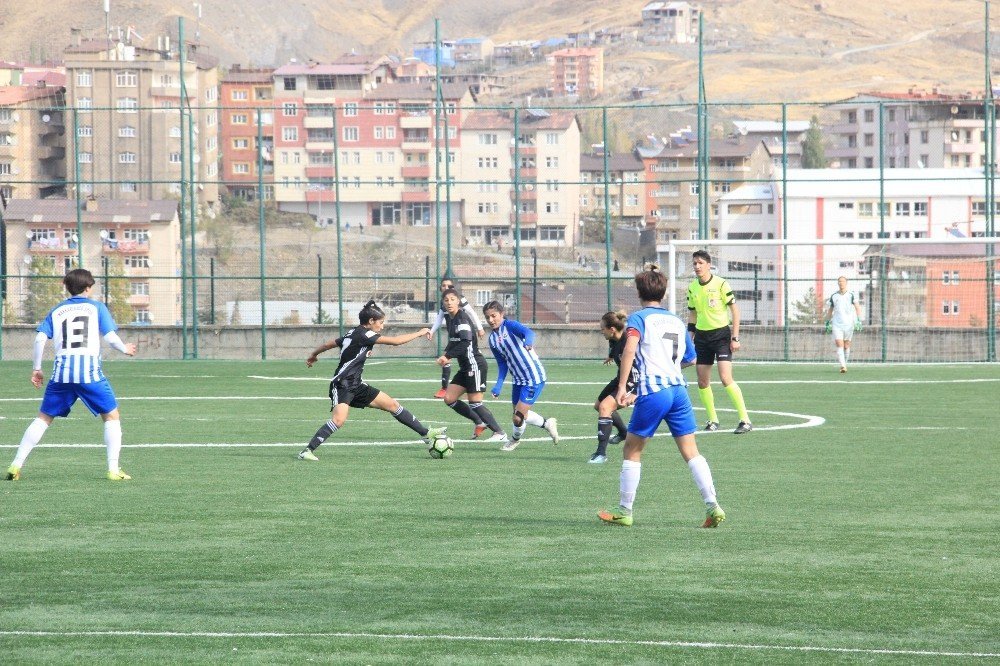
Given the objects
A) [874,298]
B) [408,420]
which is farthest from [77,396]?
[874,298]

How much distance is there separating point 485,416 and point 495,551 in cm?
678

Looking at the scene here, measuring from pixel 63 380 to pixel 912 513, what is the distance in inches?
286

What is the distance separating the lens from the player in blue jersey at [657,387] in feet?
34.0

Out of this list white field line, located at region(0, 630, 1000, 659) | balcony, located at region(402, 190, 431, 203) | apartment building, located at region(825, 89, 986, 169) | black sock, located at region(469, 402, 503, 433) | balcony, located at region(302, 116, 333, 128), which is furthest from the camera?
apartment building, located at region(825, 89, 986, 169)

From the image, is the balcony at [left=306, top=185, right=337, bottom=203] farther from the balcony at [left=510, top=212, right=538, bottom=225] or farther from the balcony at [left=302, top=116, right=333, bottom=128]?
the balcony at [left=510, top=212, right=538, bottom=225]

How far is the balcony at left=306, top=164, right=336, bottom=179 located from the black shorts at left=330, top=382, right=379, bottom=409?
2454cm

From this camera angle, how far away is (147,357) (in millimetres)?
35969

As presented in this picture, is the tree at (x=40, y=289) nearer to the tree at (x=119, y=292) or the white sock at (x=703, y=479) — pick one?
the tree at (x=119, y=292)

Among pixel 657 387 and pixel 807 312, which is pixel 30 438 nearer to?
pixel 657 387

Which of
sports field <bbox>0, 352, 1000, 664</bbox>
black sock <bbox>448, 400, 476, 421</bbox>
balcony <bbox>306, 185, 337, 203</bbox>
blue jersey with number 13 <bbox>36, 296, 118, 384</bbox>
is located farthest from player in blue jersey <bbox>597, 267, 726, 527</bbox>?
balcony <bbox>306, 185, 337, 203</bbox>

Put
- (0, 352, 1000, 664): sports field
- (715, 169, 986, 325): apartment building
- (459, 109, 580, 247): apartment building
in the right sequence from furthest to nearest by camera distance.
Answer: (459, 109, 580, 247): apartment building < (715, 169, 986, 325): apartment building < (0, 352, 1000, 664): sports field

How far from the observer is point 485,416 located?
648 inches

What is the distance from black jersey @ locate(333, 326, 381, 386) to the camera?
589 inches

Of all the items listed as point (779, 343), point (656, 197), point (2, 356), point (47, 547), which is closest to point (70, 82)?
point (2, 356)
